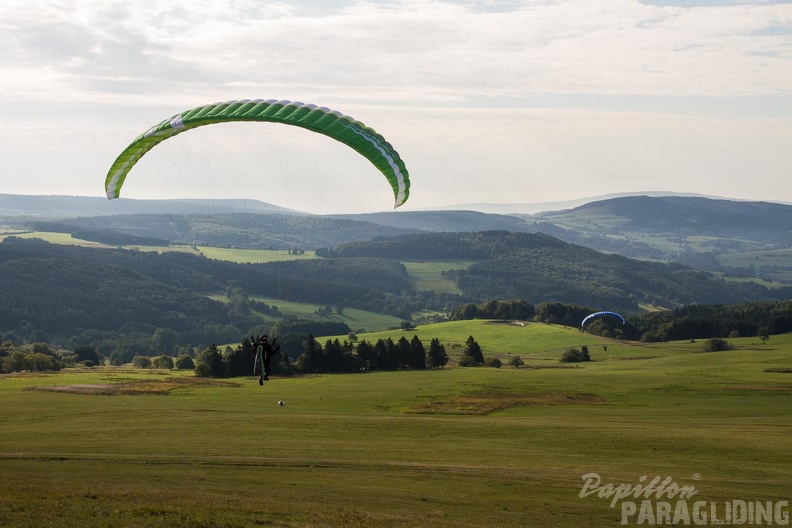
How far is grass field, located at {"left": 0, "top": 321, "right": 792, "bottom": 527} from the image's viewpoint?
85.7 feet

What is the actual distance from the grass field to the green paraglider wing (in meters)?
12.1

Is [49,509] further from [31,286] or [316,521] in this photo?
[31,286]

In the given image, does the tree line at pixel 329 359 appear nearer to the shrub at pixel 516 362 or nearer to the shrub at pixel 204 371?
the shrub at pixel 204 371

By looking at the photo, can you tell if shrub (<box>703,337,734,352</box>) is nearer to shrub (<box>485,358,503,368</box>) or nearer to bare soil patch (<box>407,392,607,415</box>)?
shrub (<box>485,358,503,368</box>)

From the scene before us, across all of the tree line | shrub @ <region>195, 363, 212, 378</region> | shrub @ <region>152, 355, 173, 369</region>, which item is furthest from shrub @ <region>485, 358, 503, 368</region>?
shrub @ <region>152, 355, 173, 369</region>

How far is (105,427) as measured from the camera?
140ft

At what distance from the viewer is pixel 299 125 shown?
33.2 metres

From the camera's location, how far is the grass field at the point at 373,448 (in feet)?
85.7

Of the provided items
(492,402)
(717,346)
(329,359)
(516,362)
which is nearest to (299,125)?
(492,402)

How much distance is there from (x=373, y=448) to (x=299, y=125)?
50.8 ft

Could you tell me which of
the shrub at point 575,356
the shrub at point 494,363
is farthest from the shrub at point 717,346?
the shrub at point 494,363

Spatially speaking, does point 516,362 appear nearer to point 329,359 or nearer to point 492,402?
point 329,359

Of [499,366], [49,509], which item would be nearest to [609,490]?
[49,509]

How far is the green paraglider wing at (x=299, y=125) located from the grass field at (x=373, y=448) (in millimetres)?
12066
